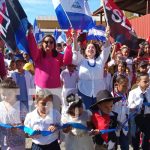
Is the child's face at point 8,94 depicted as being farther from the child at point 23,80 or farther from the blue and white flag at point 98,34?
the blue and white flag at point 98,34

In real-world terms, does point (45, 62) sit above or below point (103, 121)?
above

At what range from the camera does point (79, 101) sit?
4.86 meters

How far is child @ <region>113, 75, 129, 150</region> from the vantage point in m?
5.27

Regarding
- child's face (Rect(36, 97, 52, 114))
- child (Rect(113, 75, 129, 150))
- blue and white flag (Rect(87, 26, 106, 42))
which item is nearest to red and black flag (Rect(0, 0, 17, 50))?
child (Rect(113, 75, 129, 150))

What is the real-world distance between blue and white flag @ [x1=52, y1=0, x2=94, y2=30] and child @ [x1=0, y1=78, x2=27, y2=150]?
2.41 m

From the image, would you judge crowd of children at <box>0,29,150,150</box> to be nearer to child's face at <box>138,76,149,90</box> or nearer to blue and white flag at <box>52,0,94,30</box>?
child's face at <box>138,76,149,90</box>

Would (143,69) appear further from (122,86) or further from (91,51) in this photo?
(122,86)

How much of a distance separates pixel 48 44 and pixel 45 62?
Answer: 10.7 inches

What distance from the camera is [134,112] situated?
19.2ft

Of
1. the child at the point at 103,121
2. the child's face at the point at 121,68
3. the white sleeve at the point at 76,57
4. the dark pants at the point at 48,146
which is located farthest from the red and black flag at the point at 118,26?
the dark pants at the point at 48,146

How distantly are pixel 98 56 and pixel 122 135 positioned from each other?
1441 millimetres

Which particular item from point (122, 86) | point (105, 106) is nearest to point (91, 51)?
point (122, 86)

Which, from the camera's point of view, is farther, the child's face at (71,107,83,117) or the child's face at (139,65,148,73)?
the child's face at (139,65,148,73)

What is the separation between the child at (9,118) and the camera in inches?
190
